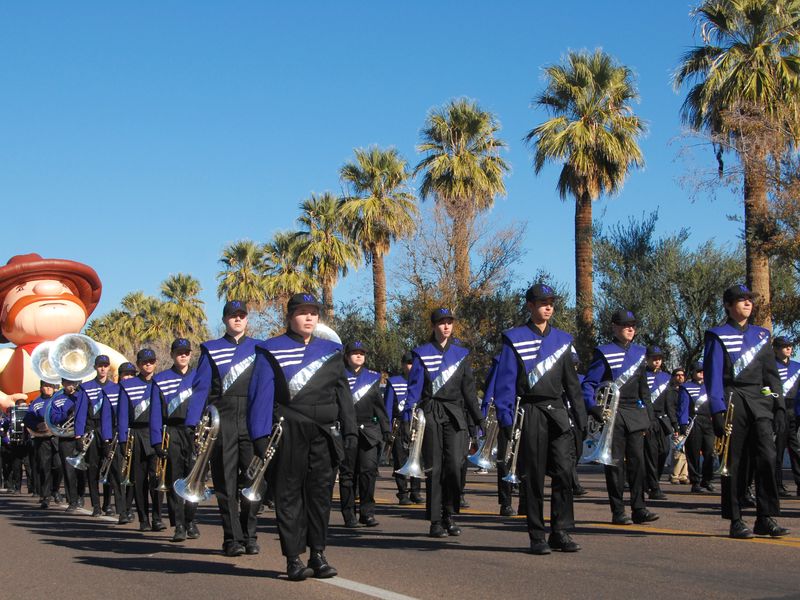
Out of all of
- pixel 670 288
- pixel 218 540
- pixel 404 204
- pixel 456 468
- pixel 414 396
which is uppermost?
pixel 404 204

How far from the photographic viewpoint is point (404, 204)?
45.2 m

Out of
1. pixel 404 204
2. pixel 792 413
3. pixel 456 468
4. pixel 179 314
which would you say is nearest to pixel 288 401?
pixel 456 468

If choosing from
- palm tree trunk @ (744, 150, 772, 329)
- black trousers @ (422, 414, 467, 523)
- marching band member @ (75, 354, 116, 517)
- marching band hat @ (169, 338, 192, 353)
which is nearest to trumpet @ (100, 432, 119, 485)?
marching band member @ (75, 354, 116, 517)

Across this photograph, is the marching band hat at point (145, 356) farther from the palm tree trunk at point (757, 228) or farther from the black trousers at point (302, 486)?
the palm tree trunk at point (757, 228)

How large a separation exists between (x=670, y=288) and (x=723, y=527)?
2156cm

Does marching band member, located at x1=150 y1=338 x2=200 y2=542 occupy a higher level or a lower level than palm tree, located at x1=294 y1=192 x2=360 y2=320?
lower

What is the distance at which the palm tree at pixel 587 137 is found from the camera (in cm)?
3369

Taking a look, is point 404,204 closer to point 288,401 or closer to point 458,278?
point 458,278

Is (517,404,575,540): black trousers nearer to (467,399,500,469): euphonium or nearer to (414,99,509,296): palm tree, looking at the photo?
(467,399,500,469): euphonium

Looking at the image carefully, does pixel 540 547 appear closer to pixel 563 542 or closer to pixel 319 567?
pixel 563 542

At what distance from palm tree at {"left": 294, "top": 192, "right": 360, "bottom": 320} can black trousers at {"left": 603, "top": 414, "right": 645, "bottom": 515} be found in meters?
36.0

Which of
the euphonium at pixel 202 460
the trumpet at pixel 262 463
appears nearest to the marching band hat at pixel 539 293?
the trumpet at pixel 262 463

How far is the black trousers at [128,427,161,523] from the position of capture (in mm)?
13239

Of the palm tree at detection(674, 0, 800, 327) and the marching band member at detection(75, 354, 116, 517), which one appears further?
the palm tree at detection(674, 0, 800, 327)
